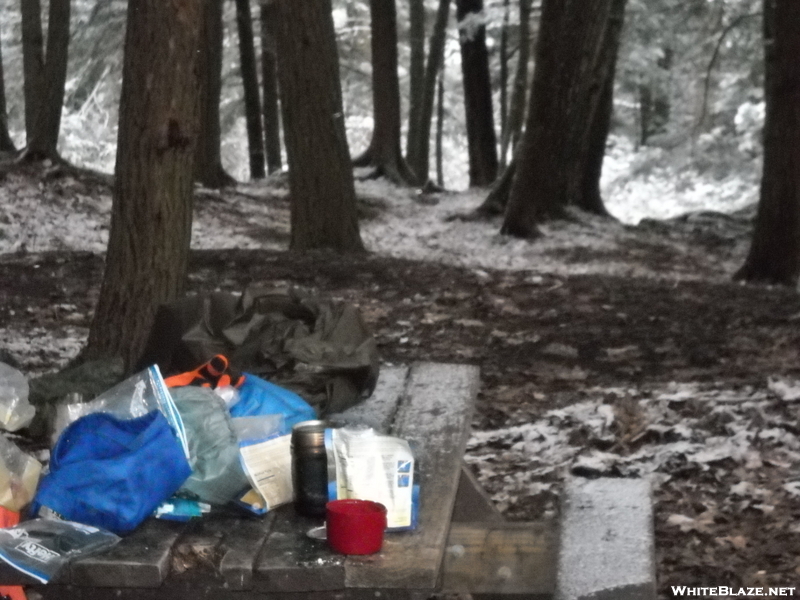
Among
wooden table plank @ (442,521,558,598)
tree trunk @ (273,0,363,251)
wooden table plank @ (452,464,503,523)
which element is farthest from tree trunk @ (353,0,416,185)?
wooden table plank @ (442,521,558,598)

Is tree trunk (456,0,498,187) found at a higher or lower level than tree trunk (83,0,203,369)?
higher

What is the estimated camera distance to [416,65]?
76.5ft

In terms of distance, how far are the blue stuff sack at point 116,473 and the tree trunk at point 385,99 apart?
639 inches

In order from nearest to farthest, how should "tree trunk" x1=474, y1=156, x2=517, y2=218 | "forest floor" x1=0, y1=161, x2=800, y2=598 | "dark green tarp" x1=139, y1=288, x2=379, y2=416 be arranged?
"dark green tarp" x1=139, y1=288, x2=379, y2=416 → "forest floor" x1=0, y1=161, x2=800, y2=598 → "tree trunk" x1=474, y1=156, x2=517, y2=218

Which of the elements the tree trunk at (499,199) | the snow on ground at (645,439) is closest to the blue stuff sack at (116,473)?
the snow on ground at (645,439)

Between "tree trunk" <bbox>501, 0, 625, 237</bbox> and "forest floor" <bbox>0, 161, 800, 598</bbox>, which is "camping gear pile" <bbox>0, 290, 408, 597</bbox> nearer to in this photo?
"forest floor" <bbox>0, 161, 800, 598</bbox>

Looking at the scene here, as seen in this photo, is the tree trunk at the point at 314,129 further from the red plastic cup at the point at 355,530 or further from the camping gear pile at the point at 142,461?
the red plastic cup at the point at 355,530

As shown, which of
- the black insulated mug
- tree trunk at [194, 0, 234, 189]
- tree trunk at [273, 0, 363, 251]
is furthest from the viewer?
tree trunk at [194, 0, 234, 189]

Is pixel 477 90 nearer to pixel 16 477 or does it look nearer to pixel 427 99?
pixel 427 99

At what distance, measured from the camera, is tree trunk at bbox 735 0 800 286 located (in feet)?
29.7

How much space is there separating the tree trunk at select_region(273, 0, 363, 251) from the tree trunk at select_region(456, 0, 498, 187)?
8069mm

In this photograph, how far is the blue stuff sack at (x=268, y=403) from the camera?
9.08 ft

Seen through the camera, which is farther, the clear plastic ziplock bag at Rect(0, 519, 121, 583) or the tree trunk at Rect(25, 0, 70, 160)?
the tree trunk at Rect(25, 0, 70, 160)

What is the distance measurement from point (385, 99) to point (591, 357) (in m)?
13.0
